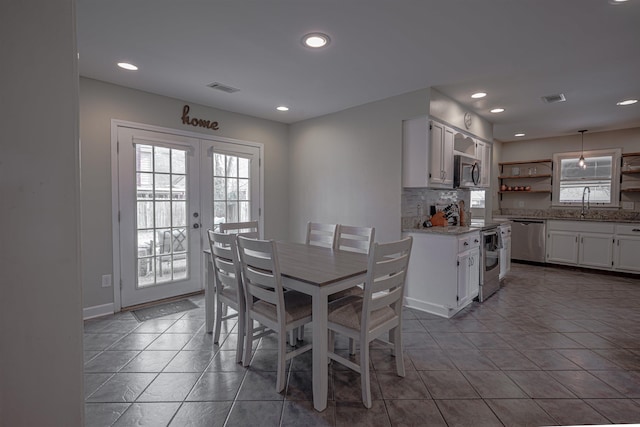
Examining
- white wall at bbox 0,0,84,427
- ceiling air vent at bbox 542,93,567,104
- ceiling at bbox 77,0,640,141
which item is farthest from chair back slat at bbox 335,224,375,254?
ceiling air vent at bbox 542,93,567,104

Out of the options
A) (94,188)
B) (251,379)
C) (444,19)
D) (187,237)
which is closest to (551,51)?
(444,19)

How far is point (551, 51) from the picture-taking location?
2.48 metres

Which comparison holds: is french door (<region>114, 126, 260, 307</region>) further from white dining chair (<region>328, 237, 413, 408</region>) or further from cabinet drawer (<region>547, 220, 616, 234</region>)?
cabinet drawer (<region>547, 220, 616, 234</region>)

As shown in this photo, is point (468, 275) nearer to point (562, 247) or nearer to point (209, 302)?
point (209, 302)

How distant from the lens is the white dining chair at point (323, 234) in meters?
2.92

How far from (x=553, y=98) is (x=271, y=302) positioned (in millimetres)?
4062

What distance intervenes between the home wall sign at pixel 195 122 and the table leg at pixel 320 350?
3027 millimetres

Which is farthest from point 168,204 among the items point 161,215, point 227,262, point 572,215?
point 572,215

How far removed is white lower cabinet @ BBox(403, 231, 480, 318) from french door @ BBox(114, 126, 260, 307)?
2496mm

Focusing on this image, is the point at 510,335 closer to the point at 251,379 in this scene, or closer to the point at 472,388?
the point at 472,388

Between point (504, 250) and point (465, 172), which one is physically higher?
point (465, 172)

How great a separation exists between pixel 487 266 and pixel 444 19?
286 centimetres

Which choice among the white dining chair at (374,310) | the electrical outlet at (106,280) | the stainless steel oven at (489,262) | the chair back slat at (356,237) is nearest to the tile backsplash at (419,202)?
the stainless steel oven at (489,262)

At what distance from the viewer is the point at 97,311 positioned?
3127 millimetres
